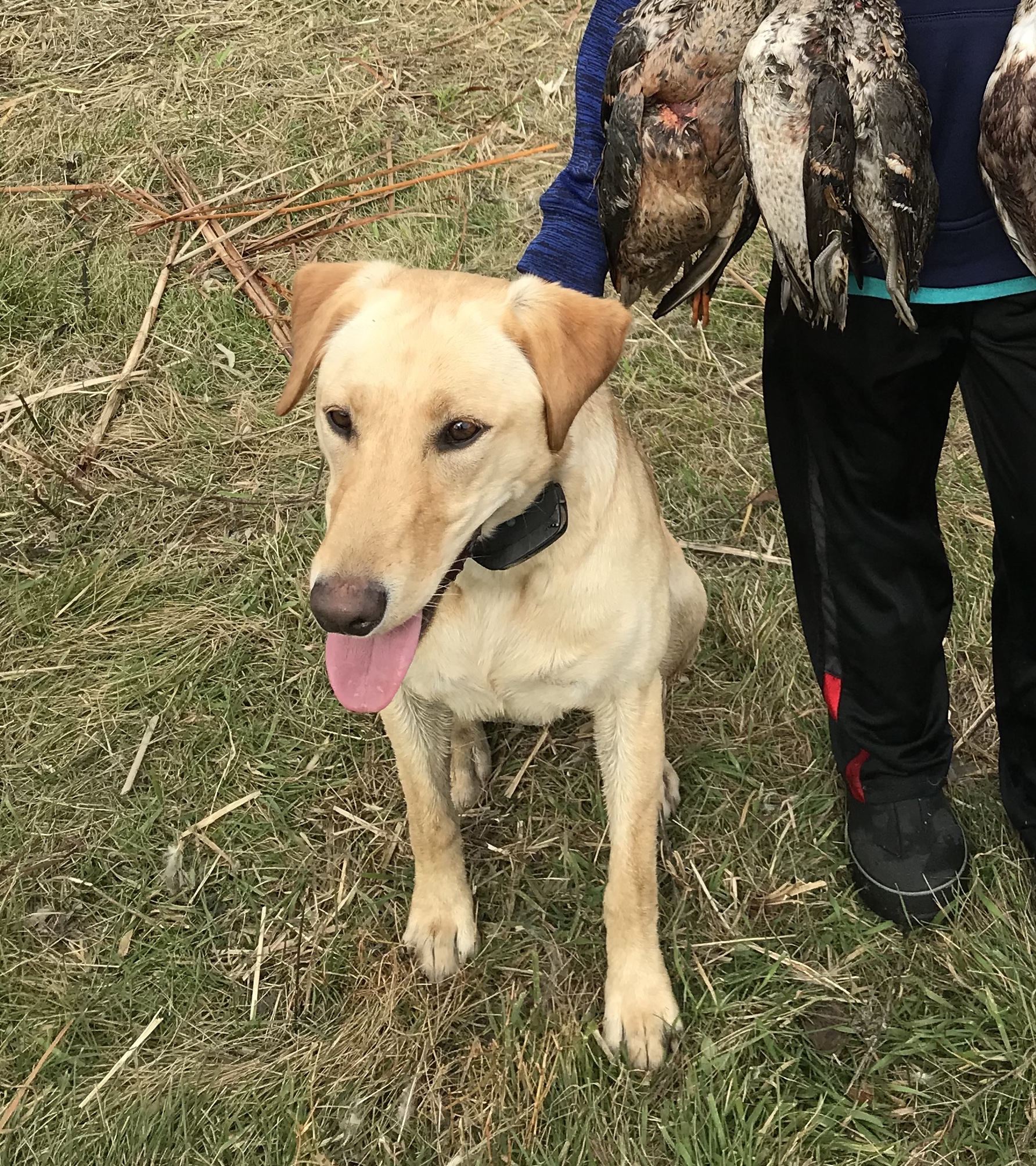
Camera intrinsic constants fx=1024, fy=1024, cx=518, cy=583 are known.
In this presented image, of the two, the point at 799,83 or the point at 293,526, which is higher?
the point at 799,83

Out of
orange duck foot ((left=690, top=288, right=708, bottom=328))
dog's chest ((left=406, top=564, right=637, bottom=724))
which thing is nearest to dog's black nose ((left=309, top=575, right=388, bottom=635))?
dog's chest ((left=406, top=564, right=637, bottom=724))

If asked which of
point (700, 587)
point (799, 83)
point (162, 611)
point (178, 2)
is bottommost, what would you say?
point (162, 611)

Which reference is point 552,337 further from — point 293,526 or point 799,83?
point 293,526

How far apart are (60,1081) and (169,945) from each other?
35cm

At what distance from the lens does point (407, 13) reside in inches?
202

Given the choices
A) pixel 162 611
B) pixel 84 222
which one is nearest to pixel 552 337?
pixel 162 611

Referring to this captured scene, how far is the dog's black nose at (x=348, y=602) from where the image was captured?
5.23ft

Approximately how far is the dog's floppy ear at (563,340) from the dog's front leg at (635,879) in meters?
0.66

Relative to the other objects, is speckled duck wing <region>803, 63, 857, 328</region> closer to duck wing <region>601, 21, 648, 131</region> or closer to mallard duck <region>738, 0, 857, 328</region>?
mallard duck <region>738, 0, 857, 328</region>

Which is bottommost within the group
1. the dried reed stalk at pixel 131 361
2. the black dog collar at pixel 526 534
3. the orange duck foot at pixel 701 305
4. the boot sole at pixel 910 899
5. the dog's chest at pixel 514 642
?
the boot sole at pixel 910 899

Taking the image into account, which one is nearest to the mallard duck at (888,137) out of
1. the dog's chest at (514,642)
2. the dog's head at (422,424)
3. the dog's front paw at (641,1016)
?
the dog's head at (422,424)

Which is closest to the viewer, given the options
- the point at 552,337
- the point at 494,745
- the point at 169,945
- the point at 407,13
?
the point at 552,337

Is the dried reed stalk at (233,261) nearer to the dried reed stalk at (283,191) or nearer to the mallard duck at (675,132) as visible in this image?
the dried reed stalk at (283,191)

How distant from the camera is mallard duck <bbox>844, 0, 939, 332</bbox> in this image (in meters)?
1.49
